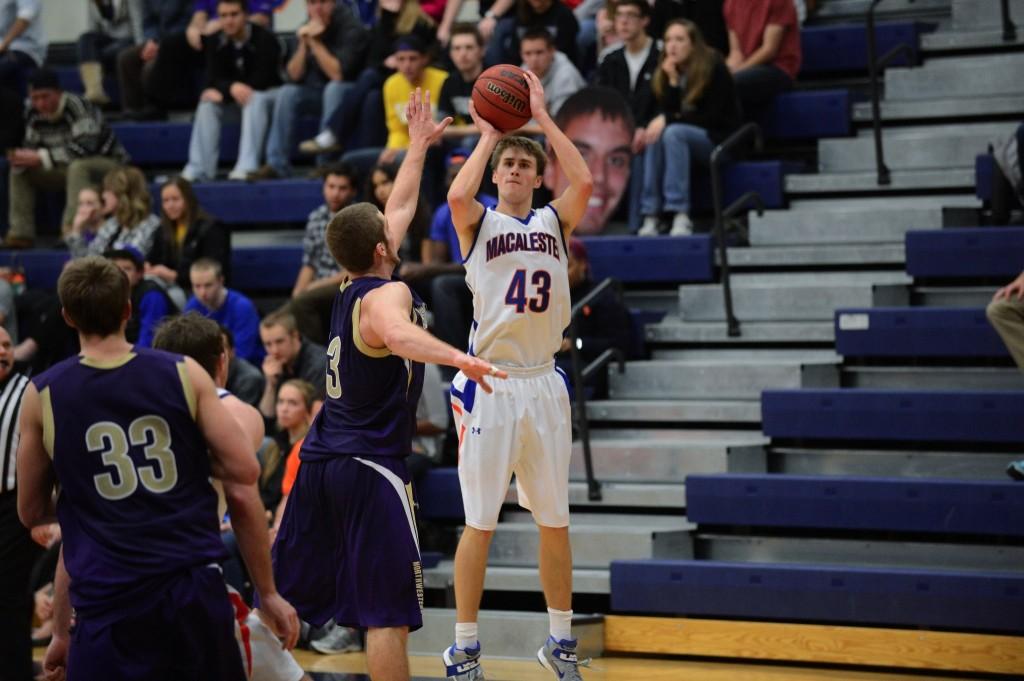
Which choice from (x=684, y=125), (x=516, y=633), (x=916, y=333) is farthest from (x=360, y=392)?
(x=684, y=125)

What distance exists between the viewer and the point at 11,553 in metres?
6.70

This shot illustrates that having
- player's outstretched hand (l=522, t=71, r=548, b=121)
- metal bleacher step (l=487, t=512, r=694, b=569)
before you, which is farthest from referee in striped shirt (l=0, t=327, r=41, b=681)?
metal bleacher step (l=487, t=512, r=694, b=569)

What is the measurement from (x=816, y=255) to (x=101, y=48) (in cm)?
695

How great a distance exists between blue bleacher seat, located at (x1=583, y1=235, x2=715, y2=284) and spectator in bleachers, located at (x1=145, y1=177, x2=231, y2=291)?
2.47 m

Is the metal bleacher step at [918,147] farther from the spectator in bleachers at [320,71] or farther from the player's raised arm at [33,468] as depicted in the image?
the player's raised arm at [33,468]

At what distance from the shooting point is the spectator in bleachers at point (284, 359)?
9.19 meters

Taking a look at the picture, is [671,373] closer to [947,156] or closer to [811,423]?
[811,423]

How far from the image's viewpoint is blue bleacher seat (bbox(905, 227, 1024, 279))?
867 cm

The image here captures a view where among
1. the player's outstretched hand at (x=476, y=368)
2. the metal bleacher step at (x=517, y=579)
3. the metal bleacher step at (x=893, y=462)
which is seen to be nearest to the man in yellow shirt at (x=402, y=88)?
the metal bleacher step at (x=517, y=579)

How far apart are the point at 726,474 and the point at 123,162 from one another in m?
5.83

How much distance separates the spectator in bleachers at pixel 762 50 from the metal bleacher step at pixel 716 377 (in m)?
1.94

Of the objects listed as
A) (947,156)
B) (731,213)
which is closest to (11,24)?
(731,213)

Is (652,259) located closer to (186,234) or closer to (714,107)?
(714,107)

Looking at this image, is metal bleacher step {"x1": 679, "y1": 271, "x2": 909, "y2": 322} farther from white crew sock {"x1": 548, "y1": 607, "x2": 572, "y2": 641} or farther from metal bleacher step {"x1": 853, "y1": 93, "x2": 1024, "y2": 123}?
white crew sock {"x1": 548, "y1": 607, "x2": 572, "y2": 641}
